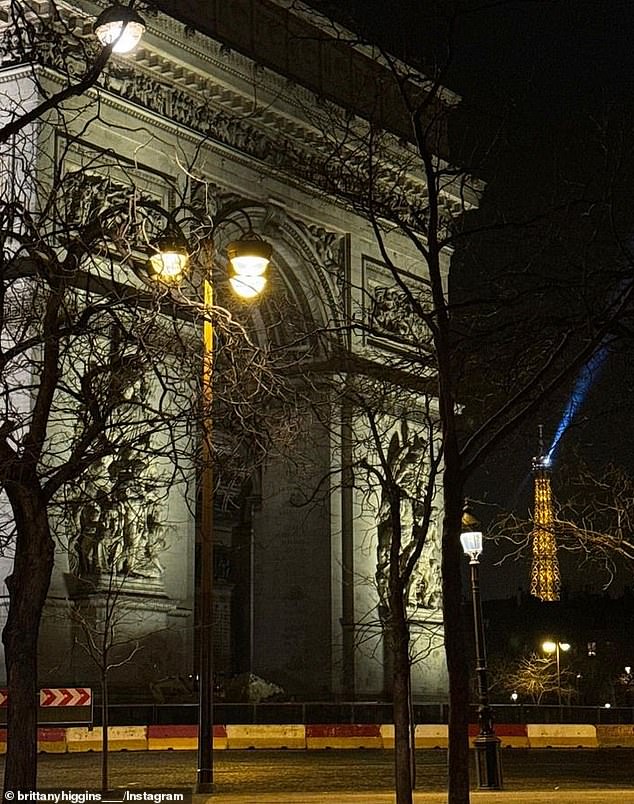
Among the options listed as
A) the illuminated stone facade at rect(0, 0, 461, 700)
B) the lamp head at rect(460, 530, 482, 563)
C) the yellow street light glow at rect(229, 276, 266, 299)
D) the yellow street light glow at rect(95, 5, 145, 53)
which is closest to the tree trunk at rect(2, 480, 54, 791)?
the yellow street light glow at rect(229, 276, 266, 299)

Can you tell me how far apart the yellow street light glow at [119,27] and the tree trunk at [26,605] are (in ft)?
13.4

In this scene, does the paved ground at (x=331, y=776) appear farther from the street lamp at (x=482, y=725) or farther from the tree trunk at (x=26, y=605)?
the tree trunk at (x=26, y=605)

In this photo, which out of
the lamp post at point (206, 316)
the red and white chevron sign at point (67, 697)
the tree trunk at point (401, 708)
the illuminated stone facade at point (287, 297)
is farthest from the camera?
the illuminated stone facade at point (287, 297)

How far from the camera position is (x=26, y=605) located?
48.8ft

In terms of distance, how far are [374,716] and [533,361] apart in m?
23.4

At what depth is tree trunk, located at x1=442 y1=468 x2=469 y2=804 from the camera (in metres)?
14.5

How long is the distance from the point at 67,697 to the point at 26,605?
55.6 ft

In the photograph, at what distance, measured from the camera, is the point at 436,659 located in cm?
4494

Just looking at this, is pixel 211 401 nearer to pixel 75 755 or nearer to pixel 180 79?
pixel 75 755

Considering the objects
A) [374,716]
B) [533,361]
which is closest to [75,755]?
[374,716]

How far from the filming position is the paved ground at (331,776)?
22.3 meters

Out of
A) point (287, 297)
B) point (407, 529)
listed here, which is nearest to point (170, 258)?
point (287, 297)

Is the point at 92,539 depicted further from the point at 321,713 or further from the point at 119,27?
the point at 119,27

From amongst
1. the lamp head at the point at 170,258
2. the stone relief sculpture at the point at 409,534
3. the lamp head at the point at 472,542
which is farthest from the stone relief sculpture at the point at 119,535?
the lamp head at the point at 170,258
